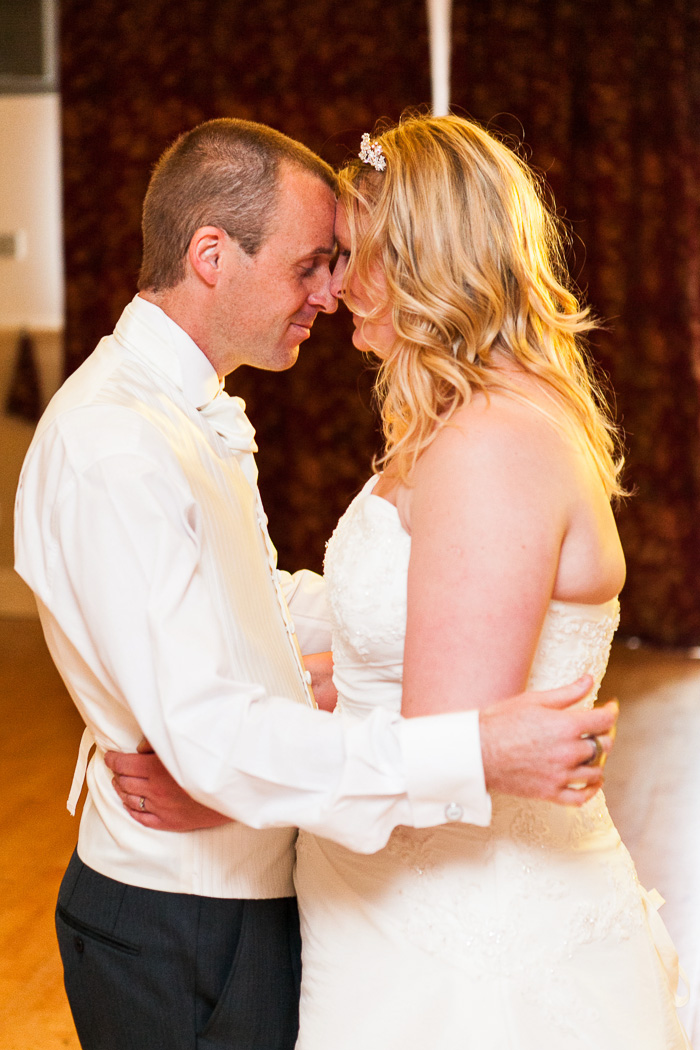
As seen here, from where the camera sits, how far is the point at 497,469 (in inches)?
50.2

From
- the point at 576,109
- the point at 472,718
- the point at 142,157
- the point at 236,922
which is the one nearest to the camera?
the point at 472,718

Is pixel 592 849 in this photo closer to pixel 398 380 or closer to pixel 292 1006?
pixel 292 1006

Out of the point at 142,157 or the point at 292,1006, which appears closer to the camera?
the point at 292,1006

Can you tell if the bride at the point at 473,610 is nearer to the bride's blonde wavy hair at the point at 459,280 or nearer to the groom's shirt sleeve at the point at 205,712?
the bride's blonde wavy hair at the point at 459,280

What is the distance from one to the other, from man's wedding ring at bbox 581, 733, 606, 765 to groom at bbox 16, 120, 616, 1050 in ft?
0.04

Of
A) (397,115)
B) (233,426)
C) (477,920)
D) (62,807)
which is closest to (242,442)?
(233,426)

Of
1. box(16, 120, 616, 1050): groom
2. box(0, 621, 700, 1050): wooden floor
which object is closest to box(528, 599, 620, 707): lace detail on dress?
box(16, 120, 616, 1050): groom

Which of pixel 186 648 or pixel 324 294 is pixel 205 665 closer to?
pixel 186 648

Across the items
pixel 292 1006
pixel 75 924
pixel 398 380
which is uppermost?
pixel 398 380

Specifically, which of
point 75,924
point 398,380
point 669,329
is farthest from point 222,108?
point 75,924

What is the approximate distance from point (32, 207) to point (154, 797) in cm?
568

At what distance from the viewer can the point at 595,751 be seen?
1.18 metres

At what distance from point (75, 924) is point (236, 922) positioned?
23 centimetres

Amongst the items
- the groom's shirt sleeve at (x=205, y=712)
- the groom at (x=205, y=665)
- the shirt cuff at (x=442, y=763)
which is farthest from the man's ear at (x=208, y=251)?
the shirt cuff at (x=442, y=763)
